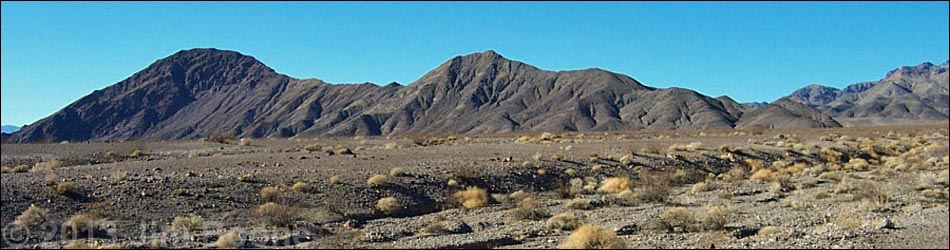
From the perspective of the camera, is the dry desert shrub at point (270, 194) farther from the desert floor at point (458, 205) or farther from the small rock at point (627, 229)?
the small rock at point (627, 229)

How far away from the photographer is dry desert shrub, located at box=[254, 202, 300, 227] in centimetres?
1642

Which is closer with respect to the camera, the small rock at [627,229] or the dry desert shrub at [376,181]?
the small rock at [627,229]

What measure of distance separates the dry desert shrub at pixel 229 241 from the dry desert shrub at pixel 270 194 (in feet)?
15.7

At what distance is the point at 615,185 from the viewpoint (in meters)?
25.5

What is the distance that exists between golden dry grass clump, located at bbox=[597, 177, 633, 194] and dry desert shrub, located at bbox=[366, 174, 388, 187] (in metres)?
7.62

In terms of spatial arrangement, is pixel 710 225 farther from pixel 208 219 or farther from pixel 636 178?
pixel 636 178

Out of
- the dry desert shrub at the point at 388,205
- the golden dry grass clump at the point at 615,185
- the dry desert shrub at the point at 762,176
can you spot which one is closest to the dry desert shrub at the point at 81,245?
the dry desert shrub at the point at 388,205

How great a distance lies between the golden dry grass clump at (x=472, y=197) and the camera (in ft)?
69.3

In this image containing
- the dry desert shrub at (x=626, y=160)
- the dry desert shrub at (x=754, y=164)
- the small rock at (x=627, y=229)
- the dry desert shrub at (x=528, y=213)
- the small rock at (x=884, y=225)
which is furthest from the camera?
the dry desert shrub at (x=754, y=164)

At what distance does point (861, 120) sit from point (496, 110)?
100247mm

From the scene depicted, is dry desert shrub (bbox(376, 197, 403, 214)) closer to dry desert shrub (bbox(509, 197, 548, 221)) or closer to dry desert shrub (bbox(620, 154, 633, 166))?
dry desert shrub (bbox(509, 197, 548, 221))

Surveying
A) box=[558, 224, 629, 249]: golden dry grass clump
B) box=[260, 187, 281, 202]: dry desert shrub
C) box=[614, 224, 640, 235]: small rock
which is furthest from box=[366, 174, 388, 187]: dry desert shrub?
box=[558, 224, 629, 249]: golden dry grass clump

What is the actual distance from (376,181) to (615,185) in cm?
871

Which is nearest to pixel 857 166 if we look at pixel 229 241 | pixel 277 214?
pixel 277 214
